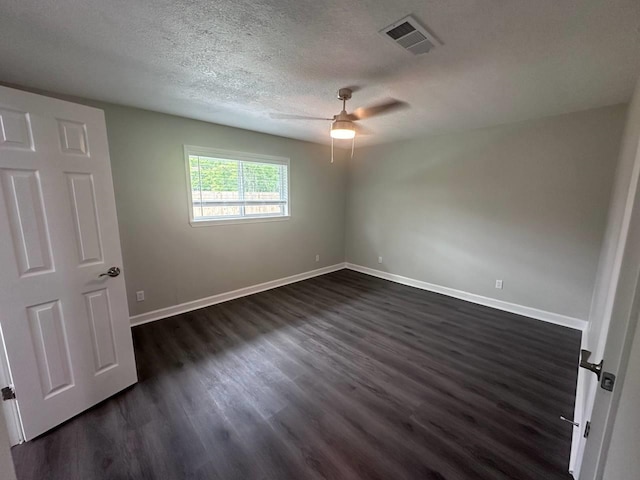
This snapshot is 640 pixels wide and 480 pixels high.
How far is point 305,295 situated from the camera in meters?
4.16

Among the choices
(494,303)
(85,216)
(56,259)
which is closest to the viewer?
(56,259)

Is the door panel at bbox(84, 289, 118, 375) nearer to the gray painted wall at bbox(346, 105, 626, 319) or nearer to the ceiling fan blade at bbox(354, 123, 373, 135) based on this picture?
the ceiling fan blade at bbox(354, 123, 373, 135)

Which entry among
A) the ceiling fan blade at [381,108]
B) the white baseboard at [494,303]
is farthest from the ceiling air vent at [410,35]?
the white baseboard at [494,303]

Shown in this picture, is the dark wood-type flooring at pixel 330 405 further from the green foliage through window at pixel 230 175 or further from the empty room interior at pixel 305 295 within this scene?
the green foliage through window at pixel 230 175

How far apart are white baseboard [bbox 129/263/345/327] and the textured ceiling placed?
2.42m

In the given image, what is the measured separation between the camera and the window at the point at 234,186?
3.48 meters

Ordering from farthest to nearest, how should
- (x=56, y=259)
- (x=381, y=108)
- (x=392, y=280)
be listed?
(x=392, y=280), (x=381, y=108), (x=56, y=259)

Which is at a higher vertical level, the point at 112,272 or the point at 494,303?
the point at 112,272

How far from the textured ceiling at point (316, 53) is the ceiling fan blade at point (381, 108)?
165 millimetres

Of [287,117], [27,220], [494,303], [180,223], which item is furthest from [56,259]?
[494,303]

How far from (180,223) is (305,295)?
2069mm

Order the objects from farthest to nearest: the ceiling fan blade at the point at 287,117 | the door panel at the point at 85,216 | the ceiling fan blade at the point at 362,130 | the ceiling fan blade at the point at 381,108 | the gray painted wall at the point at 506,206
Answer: the ceiling fan blade at the point at 362,130 < the ceiling fan blade at the point at 287,117 < the gray painted wall at the point at 506,206 < the ceiling fan blade at the point at 381,108 < the door panel at the point at 85,216

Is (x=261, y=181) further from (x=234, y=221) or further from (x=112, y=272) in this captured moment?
(x=112, y=272)

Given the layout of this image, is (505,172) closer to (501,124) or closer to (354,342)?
(501,124)
